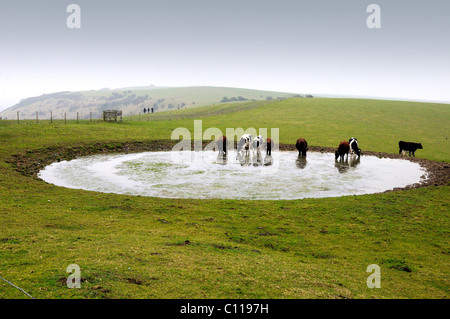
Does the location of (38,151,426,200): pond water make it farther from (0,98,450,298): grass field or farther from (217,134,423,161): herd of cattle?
(0,98,450,298): grass field

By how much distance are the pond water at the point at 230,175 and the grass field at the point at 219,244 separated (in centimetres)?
198

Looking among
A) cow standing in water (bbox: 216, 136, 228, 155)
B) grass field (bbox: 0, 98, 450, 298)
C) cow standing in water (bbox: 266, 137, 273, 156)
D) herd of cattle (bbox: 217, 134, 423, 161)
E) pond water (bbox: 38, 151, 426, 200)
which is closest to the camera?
grass field (bbox: 0, 98, 450, 298)

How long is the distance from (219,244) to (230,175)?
41.7 ft

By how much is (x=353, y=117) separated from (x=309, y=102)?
21.9 meters

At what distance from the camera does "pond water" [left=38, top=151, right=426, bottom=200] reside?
19875mm

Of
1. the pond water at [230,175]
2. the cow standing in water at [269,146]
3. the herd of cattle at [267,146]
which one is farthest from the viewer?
the cow standing in water at [269,146]

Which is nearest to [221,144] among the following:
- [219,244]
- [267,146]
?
[267,146]

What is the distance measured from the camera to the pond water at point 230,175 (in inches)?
782

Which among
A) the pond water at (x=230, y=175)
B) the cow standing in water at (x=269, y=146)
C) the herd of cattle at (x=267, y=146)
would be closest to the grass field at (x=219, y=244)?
the pond water at (x=230, y=175)

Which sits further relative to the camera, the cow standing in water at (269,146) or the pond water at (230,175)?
the cow standing in water at (269,146)

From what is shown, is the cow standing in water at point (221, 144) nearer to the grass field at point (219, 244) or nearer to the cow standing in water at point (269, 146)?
the cow standing in water at point (269, 146)

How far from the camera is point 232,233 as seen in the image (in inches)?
516

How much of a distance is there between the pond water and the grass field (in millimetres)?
1981

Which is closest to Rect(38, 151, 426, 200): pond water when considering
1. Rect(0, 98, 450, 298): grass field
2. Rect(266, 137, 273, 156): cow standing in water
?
Rect(266, 137, 273, 156): cow standing in water
